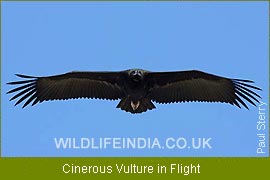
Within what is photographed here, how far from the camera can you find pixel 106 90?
1455 cm

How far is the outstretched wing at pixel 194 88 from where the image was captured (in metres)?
14.0

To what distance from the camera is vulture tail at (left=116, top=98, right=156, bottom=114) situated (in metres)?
13.9

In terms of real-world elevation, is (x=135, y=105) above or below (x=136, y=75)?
below

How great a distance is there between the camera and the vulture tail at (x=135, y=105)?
13.9 meters

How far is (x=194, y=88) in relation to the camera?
1437cm

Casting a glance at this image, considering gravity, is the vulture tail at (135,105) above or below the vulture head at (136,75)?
below

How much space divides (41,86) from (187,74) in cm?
315

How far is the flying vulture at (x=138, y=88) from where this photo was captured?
13922 millimetres

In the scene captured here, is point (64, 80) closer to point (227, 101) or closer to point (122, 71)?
point (122, 71)

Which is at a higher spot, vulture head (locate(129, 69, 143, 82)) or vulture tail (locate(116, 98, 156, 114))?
vulture head (locate(129, 69, 143, 82))

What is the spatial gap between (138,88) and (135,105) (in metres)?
0.38

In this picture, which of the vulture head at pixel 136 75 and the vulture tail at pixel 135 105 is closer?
the vulture head at pixel 136 75

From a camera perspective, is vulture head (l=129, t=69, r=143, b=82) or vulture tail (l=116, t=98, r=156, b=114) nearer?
vulture head (l=129, t=69, r=143, b=82)
